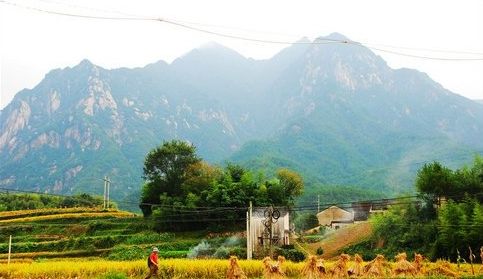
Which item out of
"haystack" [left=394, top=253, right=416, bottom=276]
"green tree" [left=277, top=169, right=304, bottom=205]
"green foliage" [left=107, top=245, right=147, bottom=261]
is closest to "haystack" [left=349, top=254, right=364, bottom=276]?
"haystack" [left=394, top=253, right=416, bottom=276]

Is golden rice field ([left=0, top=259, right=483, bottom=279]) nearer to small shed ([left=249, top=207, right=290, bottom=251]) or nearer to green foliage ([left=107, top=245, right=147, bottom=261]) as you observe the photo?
small shed ([left=249, top=207, right=290, bottom=251])

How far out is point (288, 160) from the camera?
15788cm

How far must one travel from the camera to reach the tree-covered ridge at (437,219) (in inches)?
1170

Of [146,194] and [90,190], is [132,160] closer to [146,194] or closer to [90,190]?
[90,190]

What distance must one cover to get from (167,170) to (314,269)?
128 ft

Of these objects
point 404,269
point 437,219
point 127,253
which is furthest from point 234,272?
point 127,253

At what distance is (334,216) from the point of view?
79.3 meters

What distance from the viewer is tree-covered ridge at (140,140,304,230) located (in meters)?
46.9

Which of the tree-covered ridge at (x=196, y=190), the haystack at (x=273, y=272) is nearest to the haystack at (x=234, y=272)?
the haystack at (x=273, y=272)

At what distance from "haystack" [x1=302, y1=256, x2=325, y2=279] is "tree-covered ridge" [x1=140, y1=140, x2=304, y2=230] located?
873 inches

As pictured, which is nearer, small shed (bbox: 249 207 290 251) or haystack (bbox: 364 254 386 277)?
haystack (bbox: 364 254 386 277)

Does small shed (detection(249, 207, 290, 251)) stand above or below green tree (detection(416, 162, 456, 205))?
below

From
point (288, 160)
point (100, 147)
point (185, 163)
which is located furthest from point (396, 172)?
Result: point (185, 163)

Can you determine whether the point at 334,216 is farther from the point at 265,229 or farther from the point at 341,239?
the point at 265,229
